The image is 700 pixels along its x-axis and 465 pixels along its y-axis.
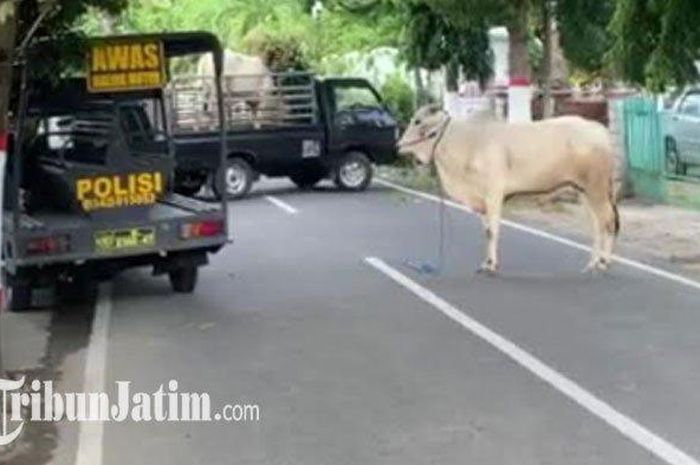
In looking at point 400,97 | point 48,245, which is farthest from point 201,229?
point 400,97

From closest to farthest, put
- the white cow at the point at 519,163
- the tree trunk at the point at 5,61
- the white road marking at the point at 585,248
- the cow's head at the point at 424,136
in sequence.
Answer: the tree trunk at the point at 5,61 → the white road marking at the point at 585,248 → the white cow at the point at 519,163 → the cow's head at the point at 424,136

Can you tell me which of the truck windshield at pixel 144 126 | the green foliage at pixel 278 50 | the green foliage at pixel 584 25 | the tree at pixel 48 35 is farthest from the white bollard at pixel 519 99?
the green foliage at pixel 278 50

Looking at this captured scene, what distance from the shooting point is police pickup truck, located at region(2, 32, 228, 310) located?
43.0 feet

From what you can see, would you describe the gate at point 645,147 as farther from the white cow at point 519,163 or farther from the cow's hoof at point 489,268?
the cow's hoof at point 489,268

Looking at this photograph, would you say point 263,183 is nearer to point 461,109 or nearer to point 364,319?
point 461,109

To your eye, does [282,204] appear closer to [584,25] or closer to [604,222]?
[584,25]

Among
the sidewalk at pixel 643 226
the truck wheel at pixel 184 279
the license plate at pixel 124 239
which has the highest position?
the license plate at pixel 124 239

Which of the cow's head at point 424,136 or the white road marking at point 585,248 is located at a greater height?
the cow's head at point 424,136

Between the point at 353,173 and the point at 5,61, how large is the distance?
18.8m

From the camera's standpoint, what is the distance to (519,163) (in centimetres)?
1516

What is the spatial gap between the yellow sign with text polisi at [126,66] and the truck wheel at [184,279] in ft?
5.85

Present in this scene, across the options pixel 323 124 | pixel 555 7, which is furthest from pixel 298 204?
pixel 555 7

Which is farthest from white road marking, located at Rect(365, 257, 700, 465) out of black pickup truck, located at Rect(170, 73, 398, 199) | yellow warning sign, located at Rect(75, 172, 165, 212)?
black pickup truck, located at Rect(170, 73, 398, 199)

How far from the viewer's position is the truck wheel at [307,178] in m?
28.3
